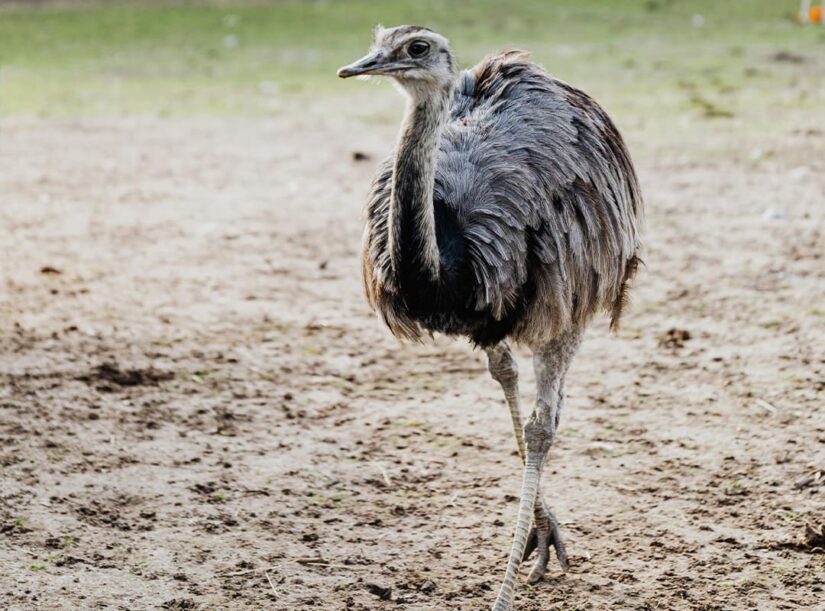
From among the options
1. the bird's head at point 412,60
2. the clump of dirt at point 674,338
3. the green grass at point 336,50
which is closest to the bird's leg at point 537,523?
the bird's head at point 412,60

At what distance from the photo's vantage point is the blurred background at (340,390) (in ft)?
11.4

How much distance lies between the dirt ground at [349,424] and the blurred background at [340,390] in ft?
0.04

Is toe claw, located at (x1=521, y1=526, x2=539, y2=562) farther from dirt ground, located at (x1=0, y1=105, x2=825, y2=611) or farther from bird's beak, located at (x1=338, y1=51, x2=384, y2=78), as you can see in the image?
bird's beak, located at (x1=338, y1=51, x2=384, y2=78)

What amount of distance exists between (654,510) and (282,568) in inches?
47.2

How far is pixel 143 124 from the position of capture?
9.02 metres

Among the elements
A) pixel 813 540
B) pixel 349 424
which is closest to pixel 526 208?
pixel 813 540

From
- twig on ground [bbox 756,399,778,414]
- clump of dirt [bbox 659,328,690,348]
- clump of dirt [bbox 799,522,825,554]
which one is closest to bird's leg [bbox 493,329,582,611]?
clump of dirt [bbox 799,522,825,554]

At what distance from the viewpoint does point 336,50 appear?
1158cm

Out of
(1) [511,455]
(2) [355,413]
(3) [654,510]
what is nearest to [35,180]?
(2) [355,413]

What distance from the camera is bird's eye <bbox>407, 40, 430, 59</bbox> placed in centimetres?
303

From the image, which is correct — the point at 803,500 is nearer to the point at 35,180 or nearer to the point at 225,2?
the point at 35,180

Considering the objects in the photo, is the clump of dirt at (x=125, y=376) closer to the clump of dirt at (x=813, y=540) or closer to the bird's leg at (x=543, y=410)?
the bird's leg at (x=543, y=410)

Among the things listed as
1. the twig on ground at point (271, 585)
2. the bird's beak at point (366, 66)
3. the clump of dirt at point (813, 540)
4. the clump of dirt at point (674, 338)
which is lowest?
the twig on ground at point (271, 585)

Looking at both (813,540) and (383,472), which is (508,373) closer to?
(383,472)
